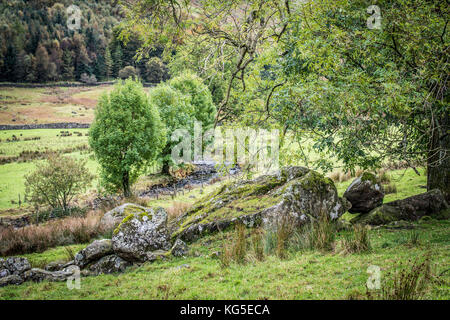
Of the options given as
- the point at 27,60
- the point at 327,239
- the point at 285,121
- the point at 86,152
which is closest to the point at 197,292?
the point at 327,239

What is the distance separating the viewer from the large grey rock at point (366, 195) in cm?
1066

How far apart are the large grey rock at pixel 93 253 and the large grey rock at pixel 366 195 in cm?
920

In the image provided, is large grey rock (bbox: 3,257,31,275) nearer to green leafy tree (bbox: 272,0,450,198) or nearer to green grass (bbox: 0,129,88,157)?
green leafy tree (bbox: 272,0,450,198)

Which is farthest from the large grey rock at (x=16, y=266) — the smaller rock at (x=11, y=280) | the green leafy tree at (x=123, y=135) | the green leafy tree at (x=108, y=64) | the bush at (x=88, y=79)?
the bush at (x=88, y=79)

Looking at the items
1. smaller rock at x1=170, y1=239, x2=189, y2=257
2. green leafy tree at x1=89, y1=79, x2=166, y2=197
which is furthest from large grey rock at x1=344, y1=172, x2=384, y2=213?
green leafy tree at x1=89, y1=79, x2=166, y2=197

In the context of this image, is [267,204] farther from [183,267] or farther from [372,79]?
[372,79]

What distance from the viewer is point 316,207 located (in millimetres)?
9023

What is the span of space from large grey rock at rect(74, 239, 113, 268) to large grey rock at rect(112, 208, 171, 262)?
0.42 metres

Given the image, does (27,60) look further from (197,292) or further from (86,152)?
(197,292)

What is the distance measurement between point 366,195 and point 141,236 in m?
8.68

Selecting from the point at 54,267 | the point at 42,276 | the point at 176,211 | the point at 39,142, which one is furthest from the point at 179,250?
the point at 39,142

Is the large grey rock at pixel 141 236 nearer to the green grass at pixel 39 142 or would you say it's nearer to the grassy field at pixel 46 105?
the green grass at pixel 39 142

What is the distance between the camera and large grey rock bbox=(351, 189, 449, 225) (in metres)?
9.14

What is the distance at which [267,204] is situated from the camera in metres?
8.98
